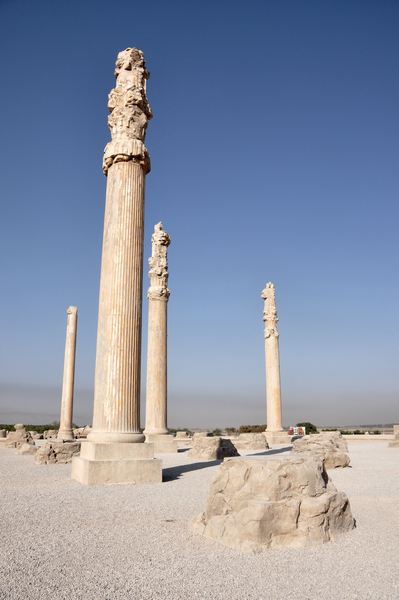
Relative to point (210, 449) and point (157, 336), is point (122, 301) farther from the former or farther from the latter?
point (157, 336)

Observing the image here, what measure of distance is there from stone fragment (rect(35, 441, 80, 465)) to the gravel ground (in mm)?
7033

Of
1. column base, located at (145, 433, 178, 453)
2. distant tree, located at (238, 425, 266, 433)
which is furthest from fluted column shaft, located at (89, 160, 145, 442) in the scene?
distant tree, located at (238, 425, 266, 433)

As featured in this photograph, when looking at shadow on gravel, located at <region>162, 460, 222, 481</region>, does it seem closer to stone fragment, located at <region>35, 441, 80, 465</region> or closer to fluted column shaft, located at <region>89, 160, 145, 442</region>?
fluted column shaft, located at <region>89, 160, 145, 442</region>

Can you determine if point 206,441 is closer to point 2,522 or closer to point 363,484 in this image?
point 363,484

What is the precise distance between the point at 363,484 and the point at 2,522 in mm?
7473

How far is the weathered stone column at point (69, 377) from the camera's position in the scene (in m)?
26.2

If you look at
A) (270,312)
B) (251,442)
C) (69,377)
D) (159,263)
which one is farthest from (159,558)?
(270,312)

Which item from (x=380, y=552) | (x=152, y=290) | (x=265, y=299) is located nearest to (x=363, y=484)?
(x=380, y=552)

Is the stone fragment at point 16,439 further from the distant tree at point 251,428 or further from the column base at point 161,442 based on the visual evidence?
the distant tree at point 251,428

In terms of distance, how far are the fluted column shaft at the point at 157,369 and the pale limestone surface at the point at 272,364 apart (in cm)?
1000

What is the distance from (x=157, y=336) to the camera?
20.0 meters

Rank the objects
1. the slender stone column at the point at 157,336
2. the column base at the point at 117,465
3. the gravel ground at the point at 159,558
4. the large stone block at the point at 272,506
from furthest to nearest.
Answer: the slender stone column at the point at 157,336 < the column base at the point at 117,465 < the large stone block at the point at 272,506 < the gravel ground at the point at 159,558

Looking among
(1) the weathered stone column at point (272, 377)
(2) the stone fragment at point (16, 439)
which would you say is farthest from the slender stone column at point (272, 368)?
(2) the stone fragment at point (16, 439)

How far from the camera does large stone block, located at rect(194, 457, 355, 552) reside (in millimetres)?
5125
